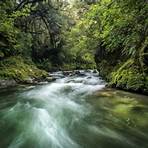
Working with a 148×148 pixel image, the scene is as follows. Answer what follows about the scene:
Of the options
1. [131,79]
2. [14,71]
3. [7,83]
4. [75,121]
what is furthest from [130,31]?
[14,71]

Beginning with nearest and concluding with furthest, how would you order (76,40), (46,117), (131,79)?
(46,117) < (131,79) < (76,40)

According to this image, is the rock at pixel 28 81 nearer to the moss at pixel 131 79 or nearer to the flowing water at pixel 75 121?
the flowing water at pixel 75 121

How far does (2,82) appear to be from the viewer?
11719 millimetres

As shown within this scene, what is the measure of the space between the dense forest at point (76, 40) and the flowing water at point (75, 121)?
5.97ft

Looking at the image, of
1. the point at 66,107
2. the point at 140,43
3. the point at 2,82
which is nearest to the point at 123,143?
the point at 66,107

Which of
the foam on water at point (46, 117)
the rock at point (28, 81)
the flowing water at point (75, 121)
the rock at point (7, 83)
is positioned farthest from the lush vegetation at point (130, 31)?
the rock at point (7, 83)

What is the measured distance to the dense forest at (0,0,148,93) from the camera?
873 cm

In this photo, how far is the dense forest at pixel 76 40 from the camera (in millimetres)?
8734

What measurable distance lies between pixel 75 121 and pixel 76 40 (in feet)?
62.6

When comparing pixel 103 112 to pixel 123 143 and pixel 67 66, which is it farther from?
pixel 67 66

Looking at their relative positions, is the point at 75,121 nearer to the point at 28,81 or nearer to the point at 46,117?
the point at 46,117

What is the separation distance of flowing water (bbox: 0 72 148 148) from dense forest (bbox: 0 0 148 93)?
1.82m

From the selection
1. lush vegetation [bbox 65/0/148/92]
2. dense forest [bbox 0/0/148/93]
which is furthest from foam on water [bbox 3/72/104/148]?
dense forest [bbox 0/0/148/93]

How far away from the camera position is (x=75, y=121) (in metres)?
6.07
